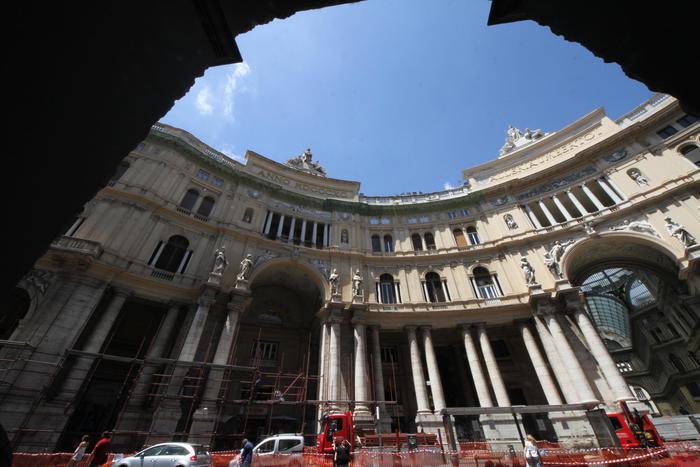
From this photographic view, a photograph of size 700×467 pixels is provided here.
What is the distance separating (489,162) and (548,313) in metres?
17.4

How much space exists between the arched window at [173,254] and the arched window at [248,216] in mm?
5204

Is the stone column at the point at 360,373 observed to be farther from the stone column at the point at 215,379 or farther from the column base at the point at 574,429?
the column base at the point at 574,429

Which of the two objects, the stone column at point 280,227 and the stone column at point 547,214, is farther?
the stone column at point 280,227

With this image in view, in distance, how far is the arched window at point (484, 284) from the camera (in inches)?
1030

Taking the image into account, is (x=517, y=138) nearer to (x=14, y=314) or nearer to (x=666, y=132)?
(x=666, y=132)

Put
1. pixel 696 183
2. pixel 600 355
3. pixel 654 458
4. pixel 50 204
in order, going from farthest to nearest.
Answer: pixel 696 183 → pixel 600 355 → pixel 654 458 → pixel 50 204

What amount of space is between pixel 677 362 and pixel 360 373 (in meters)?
39.2

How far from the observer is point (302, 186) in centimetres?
3278

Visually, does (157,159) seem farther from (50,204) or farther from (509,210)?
(509,210)

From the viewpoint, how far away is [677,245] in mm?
20578

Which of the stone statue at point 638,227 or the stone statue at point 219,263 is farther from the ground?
the stone statue at point 638,227

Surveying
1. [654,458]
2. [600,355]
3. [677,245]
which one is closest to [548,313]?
[600,355]

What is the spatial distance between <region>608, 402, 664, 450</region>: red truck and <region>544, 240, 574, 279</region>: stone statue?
982cm

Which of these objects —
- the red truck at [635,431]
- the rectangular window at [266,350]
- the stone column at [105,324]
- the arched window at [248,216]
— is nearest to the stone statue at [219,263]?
the arched window at [248,216]
